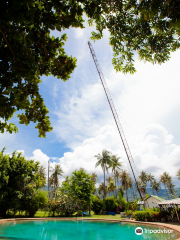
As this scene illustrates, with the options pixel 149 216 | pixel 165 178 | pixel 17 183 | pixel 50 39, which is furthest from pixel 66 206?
pixel 165 178

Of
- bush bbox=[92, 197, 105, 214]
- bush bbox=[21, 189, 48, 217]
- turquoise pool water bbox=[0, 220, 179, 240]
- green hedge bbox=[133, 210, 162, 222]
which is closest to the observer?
turquoise pool water bbox=[0, 220, 179, 240]

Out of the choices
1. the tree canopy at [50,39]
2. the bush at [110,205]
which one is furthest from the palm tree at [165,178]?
the tree canopy at [50,39]

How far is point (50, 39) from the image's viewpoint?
12.5ft

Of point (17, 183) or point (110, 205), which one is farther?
point (110, 205)

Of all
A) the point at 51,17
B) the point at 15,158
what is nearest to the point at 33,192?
the point at 15,158

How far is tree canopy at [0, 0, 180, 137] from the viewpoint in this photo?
272 centimetres

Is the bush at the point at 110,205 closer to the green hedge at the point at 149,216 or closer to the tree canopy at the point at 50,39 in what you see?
the green hedge at the point at 149,216

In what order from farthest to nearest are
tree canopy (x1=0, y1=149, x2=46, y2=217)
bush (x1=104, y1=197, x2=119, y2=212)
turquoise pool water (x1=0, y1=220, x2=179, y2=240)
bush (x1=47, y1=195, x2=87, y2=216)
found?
bush (x1=104, y1=197, x2=119, y2=212), bush (x1=47, y1=195, x2=87, y2=216), tree canopy (x1=0, y1=149, x2=46, y2=217), turquoise pool water (x1=0, y1=220, x2=179, y2=240)

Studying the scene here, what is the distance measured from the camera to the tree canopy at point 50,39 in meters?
2.72

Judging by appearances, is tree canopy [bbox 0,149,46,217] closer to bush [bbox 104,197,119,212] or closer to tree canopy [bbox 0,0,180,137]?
bush [bbox 104,197,119,212]

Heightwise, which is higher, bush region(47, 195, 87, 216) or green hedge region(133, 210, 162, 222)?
bush region(47, 195, 87, 216)

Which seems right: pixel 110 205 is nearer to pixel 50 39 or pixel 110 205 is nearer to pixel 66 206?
pixel 66 206

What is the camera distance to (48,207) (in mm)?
21828

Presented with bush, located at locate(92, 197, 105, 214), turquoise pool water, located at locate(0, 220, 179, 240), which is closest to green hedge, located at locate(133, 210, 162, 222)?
turquoise pool water, located at locate(0, 220, 179, 240)
